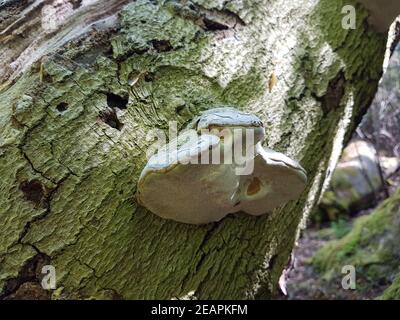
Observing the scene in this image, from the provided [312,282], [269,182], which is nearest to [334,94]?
[269,182]

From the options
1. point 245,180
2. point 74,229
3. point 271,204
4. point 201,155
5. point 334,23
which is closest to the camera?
point 201,155

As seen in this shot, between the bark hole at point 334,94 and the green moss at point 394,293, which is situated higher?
the bark hole at point 334,94

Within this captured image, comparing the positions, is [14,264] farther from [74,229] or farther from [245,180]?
[245,180]

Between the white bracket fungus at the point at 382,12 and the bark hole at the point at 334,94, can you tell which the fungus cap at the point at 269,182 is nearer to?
the bark hole at the point at 334,94

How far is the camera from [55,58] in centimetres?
143

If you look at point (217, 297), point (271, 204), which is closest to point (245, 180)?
point (271, 204)

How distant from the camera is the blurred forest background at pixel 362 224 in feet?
13.0

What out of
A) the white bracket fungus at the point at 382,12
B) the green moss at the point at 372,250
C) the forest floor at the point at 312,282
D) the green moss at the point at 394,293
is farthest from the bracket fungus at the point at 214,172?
the green moss at the point at 372,250

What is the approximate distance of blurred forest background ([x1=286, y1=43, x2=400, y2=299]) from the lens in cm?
396

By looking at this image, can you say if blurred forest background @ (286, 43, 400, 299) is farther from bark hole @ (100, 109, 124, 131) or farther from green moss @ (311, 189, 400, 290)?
bark hole @ (100, 109, 124, 131)

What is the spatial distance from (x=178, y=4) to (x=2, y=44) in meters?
0.67

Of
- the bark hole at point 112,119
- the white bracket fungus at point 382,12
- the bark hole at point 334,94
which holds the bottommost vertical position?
the bark hole at point 334,94

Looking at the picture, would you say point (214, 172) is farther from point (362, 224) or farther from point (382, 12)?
point (362, 224)

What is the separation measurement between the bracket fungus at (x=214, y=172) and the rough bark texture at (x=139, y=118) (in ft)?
0.29
